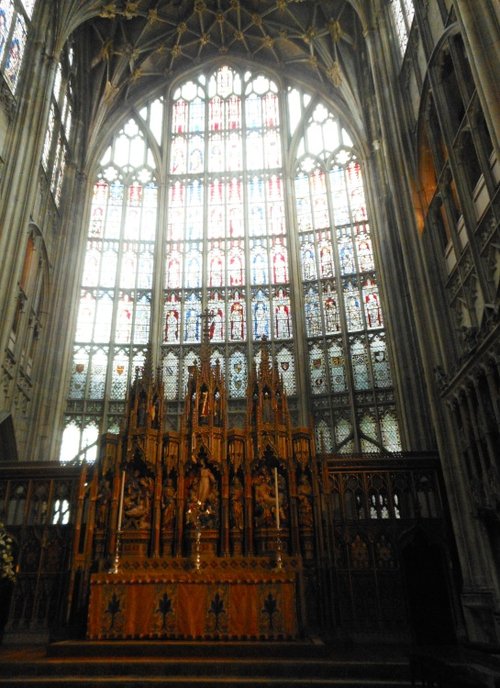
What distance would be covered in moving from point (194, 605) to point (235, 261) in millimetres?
14894

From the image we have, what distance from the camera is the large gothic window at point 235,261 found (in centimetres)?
1905

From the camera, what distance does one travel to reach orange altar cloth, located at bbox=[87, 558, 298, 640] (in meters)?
8.44

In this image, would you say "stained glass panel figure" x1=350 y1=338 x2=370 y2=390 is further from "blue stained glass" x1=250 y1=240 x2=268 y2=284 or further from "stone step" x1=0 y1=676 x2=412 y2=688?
"stone step" x1=0 y1=676 x2=412 y2=688

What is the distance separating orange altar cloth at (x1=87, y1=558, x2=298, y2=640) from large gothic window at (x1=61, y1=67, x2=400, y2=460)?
969 centimetres

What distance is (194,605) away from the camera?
8617 millimetres

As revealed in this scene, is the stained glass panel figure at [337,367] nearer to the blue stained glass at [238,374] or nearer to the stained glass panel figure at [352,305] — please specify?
the stained glass panel figure at [352,305]

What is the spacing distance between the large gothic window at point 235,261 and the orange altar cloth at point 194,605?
31.8 ft

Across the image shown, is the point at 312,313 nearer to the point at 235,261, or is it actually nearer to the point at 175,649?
the point at 235,261

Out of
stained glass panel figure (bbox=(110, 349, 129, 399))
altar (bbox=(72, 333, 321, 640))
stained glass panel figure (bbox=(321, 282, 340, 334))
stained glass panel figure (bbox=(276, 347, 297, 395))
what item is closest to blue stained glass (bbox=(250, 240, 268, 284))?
stained glass panel figure (bbox=(321, 282, 340, 334))

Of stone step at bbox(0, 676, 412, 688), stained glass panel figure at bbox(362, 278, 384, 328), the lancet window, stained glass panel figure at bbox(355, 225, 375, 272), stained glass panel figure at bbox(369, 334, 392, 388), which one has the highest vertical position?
the lancet window

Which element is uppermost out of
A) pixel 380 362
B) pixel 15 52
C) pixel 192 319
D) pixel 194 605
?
pixel 15 52

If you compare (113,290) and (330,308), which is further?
(113,290)

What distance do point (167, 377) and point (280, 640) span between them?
12460 millimetres

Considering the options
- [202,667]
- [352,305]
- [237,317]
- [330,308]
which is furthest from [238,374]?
[202,667]
